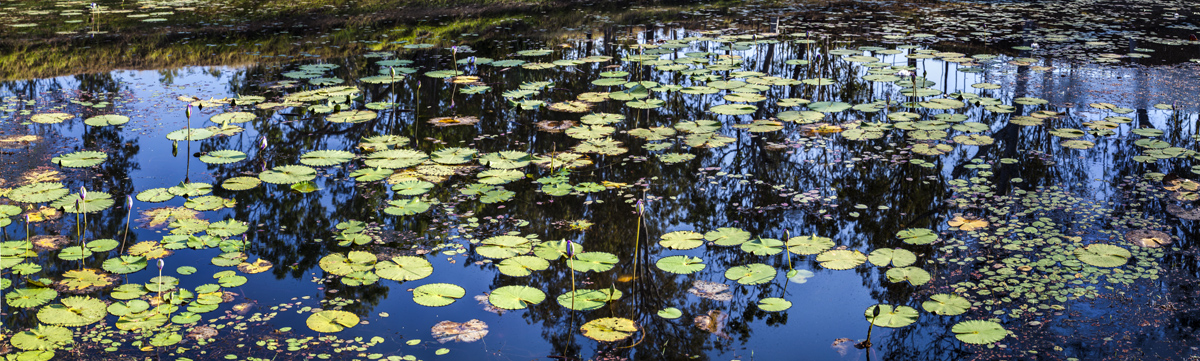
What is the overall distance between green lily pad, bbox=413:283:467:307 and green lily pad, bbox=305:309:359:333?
25cm

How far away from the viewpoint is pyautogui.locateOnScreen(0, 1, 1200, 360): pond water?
278 cm

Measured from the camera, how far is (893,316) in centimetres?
276

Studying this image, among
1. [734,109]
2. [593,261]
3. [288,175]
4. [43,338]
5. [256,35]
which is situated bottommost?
[43,338]

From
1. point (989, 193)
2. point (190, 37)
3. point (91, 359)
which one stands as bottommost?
point (91, 359)

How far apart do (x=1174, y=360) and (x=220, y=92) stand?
6.75 metres

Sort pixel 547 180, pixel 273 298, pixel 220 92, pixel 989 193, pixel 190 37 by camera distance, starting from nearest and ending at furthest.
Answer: pixel 273 298, pixel 989 193, pixel 547 180, pixel 220 92, pixel 190 37

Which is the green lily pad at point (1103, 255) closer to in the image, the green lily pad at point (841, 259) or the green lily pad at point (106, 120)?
the green lily pad at point (841, 259)

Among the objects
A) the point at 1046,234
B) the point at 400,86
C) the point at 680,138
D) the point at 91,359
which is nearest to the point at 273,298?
the point at 91,359

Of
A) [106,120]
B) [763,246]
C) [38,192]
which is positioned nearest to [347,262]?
[763,246]

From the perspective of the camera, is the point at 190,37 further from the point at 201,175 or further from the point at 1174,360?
the point at 1174,360

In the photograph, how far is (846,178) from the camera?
14.5 ft

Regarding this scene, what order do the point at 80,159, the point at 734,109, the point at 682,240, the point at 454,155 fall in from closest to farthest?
the point at 682,240
the point at 80,159
the point at 454,155
the point at 734,109

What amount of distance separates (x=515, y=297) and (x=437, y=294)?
31cm

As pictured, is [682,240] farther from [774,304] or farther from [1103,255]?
[1103,255]
